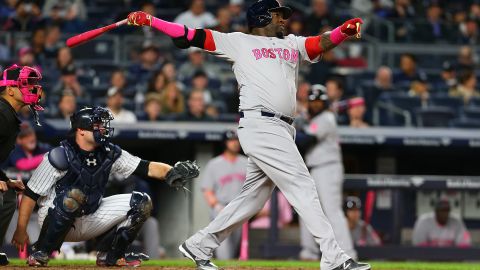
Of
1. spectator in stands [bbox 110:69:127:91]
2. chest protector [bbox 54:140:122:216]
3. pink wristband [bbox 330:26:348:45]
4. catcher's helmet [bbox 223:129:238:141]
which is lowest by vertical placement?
chest protector [bbox 54:140:122:216]

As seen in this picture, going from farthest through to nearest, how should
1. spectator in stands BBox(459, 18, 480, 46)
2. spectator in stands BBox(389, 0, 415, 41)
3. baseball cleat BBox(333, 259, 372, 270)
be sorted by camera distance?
spectator in stands BBox(459, 18, 480, 46) → spectator in stands BBox(389, 0, 415, 41) → baseball cleat BBox(333, 259, 372, 270)

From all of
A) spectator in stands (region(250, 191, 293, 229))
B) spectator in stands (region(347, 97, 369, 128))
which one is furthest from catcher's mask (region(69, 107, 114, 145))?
spectator in stands (region(347, 97, 369, 128))

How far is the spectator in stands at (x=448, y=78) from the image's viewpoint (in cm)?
1395

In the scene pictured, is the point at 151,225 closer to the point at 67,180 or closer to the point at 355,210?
the point at 355,210

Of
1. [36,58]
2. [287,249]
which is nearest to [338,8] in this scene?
[36,58]

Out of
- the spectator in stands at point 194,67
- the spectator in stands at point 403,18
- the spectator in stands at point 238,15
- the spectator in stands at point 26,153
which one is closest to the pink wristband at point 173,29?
the spectator in stands at point 26,153

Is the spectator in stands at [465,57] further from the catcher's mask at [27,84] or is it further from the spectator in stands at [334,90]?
the catcher's mask at [27,84]

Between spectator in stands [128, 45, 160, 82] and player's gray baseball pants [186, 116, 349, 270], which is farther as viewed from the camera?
spectator in stands [128, 45, 160, 82]

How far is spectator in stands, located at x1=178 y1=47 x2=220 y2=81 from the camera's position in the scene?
521 inches

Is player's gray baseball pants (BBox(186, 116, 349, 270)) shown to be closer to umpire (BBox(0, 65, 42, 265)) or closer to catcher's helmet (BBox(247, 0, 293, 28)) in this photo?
catcher's helmet (BBox(247, 0, 293, 28))

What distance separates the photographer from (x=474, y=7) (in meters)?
16.0

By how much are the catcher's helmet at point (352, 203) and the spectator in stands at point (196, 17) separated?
3.76 m

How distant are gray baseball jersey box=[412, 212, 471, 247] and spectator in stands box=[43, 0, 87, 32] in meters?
5.19

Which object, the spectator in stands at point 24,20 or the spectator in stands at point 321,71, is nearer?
the spectator in stands at point 321,71
